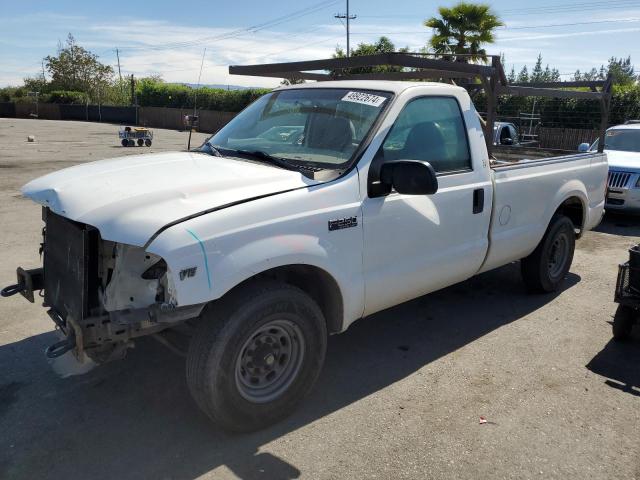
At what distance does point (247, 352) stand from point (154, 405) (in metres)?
0.87

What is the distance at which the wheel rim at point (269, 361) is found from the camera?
9.96ft

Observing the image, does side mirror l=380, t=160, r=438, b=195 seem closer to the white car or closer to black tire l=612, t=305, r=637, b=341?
black tire l=612, t=305, r=637, b=341

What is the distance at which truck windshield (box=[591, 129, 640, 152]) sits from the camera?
10.4 m

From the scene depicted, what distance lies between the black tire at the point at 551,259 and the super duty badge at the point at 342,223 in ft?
9.20

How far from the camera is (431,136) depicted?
13.0ft

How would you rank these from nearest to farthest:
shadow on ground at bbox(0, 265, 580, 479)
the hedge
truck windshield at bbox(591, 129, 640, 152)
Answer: shadow on ground at bbox(0, 265, 580, 479) → truck windshield at bbox(591, 129, 640, 152) → the hedge

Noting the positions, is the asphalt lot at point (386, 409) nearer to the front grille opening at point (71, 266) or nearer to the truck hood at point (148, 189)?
the front grille opening at point (71, 266)

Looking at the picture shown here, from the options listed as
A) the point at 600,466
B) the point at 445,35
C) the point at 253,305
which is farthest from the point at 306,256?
the point at 445,35

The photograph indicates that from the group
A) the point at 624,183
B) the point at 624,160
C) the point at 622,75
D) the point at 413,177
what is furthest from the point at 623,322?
the point at 622,75

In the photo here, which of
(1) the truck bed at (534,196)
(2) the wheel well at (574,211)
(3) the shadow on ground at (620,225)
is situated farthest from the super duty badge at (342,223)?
(3) the shadow on ground at (620,225)

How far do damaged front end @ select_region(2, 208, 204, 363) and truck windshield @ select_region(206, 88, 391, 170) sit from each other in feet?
3.73

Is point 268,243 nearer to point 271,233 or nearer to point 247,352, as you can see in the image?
point 271,233

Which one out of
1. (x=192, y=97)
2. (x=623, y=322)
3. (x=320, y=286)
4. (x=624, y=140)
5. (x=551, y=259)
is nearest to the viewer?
(x=320, y=286)

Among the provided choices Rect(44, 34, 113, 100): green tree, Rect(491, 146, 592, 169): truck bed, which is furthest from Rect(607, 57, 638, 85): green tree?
Rect(44, 34, 113, 100): green tree
